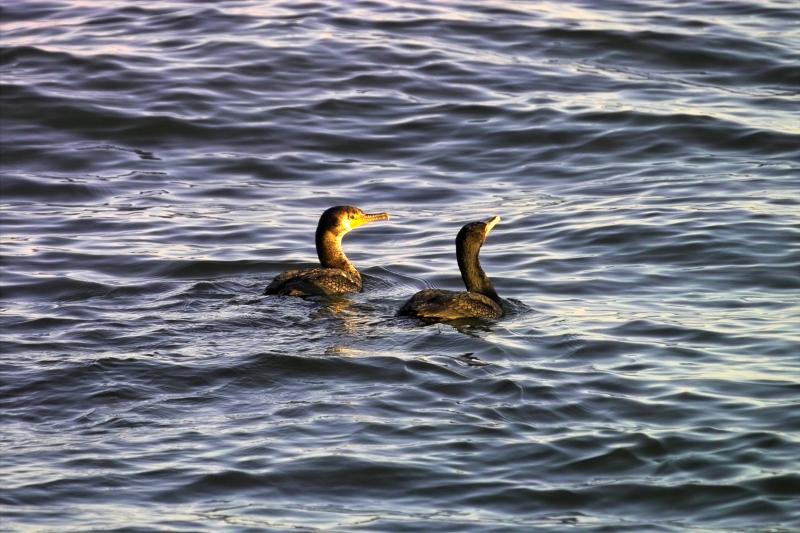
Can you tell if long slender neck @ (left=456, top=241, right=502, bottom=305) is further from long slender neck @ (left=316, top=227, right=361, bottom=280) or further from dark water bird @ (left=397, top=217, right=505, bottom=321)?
long slender neck @ (left=316, top=227, right=361, bottom=280)

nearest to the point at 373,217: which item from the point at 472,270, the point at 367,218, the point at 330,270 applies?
the point at 367,218

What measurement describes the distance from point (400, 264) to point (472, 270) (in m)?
1.58

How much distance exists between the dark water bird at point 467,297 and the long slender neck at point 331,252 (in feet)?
3.88

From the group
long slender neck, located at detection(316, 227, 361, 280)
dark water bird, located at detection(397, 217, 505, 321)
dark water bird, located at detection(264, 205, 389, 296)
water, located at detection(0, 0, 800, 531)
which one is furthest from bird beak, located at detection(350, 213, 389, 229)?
dark water bird, located at detection(397, 217, 505, 321)

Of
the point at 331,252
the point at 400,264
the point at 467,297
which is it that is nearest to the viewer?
the point at 467,297

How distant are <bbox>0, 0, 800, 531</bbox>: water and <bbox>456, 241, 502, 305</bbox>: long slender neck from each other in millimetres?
385

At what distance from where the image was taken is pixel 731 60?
1858 cm

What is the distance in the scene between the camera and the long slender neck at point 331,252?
41.4 ft

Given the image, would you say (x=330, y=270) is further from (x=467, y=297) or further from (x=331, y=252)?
(x=467, y=297)

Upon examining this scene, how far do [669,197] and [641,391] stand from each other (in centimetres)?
529

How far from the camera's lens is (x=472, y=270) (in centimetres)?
1177

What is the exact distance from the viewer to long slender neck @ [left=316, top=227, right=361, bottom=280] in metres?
12.6

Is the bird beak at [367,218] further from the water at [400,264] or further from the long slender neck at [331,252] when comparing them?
the water at [400,264]


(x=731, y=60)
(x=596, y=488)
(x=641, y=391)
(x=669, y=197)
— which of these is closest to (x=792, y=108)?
(x=731, y=60)
